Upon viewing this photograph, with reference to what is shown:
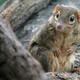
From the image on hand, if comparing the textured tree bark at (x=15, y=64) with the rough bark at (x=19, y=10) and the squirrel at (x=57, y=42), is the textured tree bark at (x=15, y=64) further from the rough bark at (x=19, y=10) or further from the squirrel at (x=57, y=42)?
the rough bark at (x=19, y=10)

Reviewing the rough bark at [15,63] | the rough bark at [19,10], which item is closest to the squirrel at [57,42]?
the rough bark at [19,10]

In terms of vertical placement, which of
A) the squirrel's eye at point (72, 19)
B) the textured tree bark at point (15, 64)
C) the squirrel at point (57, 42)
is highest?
the textured tree bark at point (15, 64)

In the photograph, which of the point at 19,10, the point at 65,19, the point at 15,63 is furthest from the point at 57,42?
the point at 15,63

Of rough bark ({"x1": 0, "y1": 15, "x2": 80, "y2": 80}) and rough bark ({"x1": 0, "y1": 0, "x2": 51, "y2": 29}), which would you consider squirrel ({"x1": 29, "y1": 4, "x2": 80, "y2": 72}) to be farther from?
rough bark ({"x1": 0, "y1": 15, "x2": 80, "y2": 80})

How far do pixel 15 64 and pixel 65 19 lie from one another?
127 inches

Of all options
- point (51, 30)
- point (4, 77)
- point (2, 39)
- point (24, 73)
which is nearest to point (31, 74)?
point (24, 73)

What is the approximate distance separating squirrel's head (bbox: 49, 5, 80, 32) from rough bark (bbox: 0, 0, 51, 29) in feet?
6.35

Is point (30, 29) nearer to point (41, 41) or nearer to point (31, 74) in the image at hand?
point (41, 41)

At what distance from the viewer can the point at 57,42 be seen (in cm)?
518

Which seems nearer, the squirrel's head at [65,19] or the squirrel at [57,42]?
the squirrel's head at [65,19]

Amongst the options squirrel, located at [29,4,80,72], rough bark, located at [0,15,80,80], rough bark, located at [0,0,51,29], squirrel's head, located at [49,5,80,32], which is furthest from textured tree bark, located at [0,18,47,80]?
rough bark, located at [0,0,51,29]

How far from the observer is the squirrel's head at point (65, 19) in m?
4.89

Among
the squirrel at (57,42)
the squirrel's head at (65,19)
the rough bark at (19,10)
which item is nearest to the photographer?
the squirrel's head at (65,19)

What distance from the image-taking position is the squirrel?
503 cm
